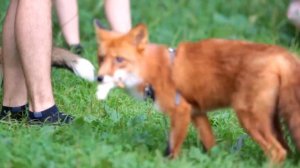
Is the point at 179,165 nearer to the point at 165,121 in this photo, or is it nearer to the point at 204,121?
the point at 204,121

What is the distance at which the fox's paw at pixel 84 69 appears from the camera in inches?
255

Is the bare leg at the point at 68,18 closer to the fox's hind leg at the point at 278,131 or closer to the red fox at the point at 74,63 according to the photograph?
the red fox at the point at 74,63

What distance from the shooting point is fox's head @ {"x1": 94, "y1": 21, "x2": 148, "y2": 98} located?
5.17 metres

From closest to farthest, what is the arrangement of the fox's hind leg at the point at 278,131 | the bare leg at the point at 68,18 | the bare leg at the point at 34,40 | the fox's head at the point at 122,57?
the fox's head at the point at 122,57
the fox's hind leg at the point at 278,131
the bare leg at the point at 34,40
the bare leg at the point at 68,18

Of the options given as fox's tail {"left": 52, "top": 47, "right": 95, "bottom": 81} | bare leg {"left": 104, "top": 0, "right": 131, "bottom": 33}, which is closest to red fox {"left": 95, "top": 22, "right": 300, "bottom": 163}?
fox's tail {"left": 52, "top": 47, "right": 95, "bottom": 81}

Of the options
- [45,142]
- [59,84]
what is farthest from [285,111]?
[59,84]

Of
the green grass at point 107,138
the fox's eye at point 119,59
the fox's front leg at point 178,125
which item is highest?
the fox's eye at point 119,59

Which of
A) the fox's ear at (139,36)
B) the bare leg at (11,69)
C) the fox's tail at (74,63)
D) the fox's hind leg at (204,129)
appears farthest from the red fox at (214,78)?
the bare leg at (11,69)

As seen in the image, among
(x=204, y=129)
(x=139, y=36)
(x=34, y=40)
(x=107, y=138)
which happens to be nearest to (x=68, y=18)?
(x=34, y=40)

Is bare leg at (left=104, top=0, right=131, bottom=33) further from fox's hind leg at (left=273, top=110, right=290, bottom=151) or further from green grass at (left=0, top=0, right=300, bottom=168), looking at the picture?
fox's hind leg at (left=273, top=110, right=290, bottom=151)

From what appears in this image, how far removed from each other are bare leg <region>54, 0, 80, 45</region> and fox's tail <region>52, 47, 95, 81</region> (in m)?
1.75

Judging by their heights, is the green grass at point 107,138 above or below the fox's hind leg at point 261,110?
below

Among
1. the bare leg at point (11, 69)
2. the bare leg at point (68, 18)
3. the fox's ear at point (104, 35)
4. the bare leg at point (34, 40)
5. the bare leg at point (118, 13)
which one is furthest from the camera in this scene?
the bare leg at point (68, 18)

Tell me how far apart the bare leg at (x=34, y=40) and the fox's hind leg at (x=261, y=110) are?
1.72 m
